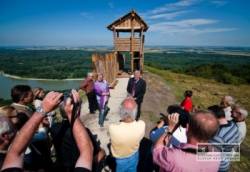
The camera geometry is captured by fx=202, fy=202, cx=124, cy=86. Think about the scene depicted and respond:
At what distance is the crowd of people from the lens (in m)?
1.77

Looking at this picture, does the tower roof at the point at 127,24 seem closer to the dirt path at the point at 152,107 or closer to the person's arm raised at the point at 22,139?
the dirt path at the point at 152,107

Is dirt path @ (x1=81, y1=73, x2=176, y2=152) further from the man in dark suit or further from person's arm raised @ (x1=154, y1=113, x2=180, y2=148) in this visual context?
person's arm raised @ (x1=154, y1=113, x2=180, y2=148)

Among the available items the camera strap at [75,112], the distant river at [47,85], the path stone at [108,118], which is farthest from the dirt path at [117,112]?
the distant river at [47,85]

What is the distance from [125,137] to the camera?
10.2ft

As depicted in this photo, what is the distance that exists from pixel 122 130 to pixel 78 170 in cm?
140

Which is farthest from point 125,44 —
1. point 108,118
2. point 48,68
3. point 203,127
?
point 48,68

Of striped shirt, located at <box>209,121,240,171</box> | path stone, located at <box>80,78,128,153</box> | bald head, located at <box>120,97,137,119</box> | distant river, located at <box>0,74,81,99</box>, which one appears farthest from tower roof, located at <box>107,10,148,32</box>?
distant river, located at <box>0,74,81,99</box>

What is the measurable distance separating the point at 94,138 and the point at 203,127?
1.57m

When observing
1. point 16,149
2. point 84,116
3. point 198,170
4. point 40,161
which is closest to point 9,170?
point 16,149

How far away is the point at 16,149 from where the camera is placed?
1.70 metres

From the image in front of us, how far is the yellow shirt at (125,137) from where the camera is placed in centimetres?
308

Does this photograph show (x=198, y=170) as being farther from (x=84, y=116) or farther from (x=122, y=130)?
(x=84, y=116)

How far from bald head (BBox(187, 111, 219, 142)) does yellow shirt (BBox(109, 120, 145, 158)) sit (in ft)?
3.54

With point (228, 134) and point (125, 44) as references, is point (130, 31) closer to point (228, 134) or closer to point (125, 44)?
point (125, 44)
